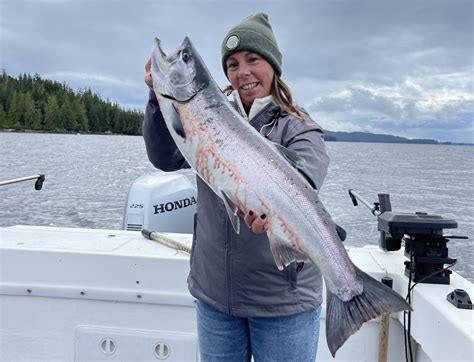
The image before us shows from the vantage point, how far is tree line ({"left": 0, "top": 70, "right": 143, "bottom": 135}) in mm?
89438

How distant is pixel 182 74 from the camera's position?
201 cm

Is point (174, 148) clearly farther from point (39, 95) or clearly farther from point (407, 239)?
point (39, 95)

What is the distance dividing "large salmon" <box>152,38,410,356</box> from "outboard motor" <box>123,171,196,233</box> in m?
3.62

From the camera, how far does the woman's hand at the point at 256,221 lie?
5.94 feet

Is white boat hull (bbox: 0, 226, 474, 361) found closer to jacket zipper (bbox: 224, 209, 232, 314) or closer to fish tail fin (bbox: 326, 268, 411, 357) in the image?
jacket zipper (bbox: 224, 209, 232, 314)

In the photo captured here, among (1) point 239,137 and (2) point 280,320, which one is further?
(2) point 280,320

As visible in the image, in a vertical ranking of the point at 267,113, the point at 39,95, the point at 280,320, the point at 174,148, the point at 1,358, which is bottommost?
the point at 1,358

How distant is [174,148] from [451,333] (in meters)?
1.80

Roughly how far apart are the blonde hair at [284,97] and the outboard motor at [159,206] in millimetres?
3299

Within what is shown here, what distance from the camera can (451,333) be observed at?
2.41 meters

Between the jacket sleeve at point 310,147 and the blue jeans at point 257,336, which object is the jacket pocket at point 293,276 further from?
the jacket sleeve at point 310,147

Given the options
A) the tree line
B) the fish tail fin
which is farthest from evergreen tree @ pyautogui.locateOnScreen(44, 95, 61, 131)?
the fish tail fin

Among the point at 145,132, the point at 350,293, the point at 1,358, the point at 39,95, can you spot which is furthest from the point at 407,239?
the point at 39,95

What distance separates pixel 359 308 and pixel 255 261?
0.49 meters
